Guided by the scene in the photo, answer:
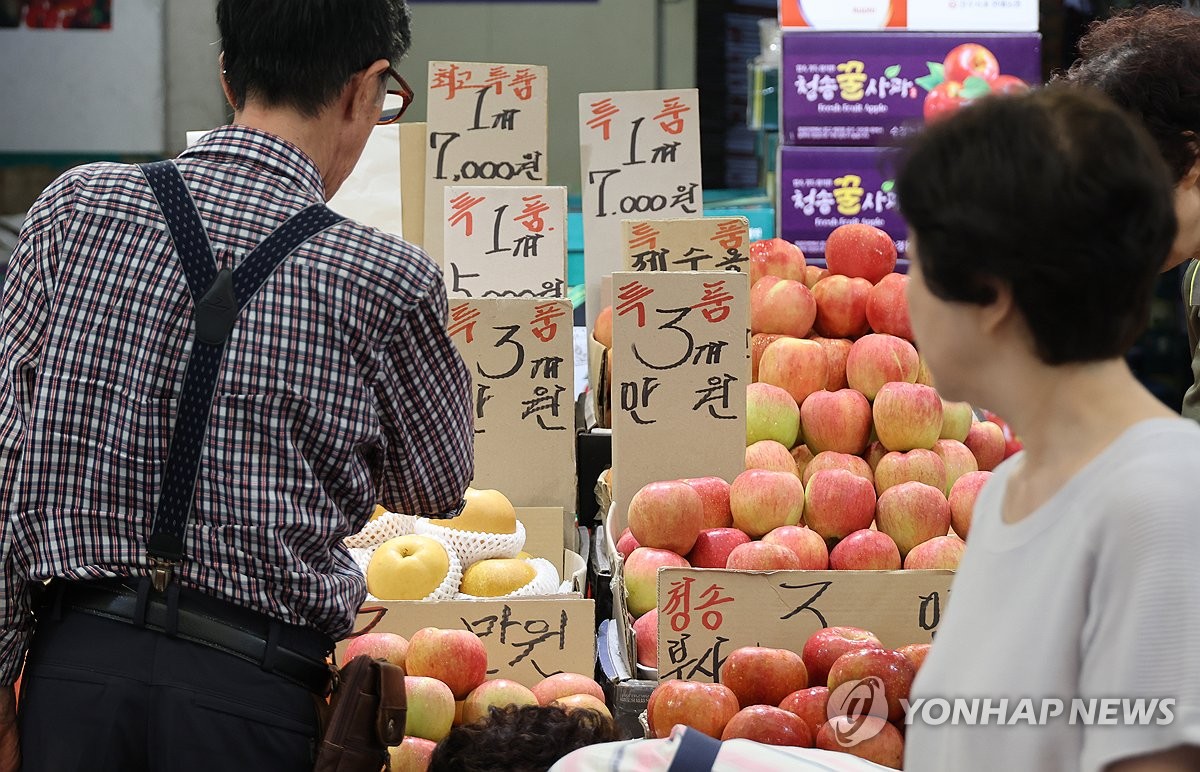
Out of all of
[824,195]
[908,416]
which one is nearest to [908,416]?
[908,416]

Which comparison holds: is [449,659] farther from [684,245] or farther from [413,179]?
[413,179]

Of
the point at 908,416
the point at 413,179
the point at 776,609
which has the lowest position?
the point at 776,609

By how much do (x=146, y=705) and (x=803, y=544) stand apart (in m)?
1.28

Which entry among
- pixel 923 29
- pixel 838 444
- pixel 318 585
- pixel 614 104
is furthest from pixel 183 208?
pixel 923 29

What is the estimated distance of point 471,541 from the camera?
2.28 m

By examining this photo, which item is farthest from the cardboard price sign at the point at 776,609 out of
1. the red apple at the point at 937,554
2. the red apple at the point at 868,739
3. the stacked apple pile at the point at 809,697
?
the red apple at the point at 868,739

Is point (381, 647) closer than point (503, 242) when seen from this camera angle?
Yes

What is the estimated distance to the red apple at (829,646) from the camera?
179cm

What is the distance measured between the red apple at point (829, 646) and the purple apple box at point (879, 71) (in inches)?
147

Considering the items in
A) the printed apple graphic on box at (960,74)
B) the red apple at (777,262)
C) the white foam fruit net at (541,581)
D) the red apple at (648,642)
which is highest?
the printed apple graphic on box at (960,74)

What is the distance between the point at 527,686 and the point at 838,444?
0.91 meters

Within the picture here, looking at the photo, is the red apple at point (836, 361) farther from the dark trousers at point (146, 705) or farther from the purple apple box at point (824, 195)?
the purple apple box at point (824, 195)

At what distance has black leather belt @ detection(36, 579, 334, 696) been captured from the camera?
3.97 feet

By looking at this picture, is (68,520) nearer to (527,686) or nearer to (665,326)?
(527,686)
